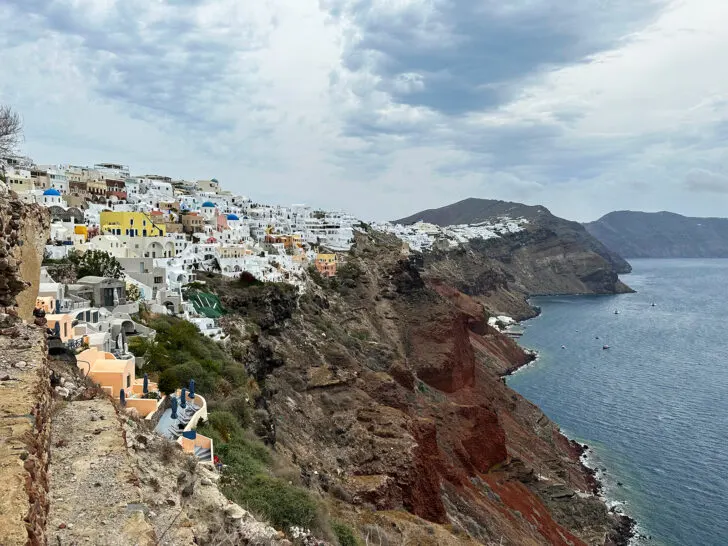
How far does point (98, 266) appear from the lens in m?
33.2

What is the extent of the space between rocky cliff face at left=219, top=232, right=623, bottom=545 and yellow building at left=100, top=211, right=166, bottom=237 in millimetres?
12022

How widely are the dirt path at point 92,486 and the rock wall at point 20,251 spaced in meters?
2.44

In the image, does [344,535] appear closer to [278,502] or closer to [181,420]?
[278,502]

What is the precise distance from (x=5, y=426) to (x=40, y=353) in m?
2.43

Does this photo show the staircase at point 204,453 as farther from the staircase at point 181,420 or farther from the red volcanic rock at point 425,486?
the red volcanic rock at point 425,486

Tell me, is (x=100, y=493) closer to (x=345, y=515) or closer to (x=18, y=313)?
(x=18, y=313)

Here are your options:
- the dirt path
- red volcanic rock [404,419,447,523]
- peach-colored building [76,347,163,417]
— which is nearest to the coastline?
red volcanic rock [404,419,447,523]

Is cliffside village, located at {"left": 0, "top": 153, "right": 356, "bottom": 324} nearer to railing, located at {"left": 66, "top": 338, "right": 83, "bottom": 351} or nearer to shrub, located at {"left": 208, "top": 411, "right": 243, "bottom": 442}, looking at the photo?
railing, located at {"left": 66, "top": 338, "right": 83, "bottom": 351}

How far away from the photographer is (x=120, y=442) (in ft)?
27.7

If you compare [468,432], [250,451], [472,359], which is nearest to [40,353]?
[250,451]

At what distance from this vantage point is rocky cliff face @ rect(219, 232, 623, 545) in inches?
975

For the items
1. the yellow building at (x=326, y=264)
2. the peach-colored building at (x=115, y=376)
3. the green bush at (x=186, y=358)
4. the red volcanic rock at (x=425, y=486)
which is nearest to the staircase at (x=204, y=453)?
the peach-colored building at (x=115, y=376)

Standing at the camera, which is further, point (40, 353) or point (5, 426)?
point (40, 353)

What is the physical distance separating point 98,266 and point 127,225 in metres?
→ 16.6
